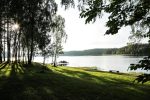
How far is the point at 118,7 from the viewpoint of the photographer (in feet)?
16.9

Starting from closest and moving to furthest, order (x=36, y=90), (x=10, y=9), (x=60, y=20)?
(x=10, y=9)
(x=36, y=90)
(x=60, y=20)

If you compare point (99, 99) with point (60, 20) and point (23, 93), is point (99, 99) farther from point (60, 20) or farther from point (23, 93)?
point (60, 20)

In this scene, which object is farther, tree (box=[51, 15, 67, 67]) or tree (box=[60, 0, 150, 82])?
tree (box=[51, 15, 67, 67])

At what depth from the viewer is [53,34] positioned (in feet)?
194

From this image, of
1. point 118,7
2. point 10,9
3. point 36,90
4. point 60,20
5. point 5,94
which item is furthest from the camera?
point 60,20

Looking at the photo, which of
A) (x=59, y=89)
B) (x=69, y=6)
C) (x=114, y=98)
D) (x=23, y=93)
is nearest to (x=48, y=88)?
(x=59, y=89)

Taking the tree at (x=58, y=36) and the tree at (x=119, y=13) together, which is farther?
the tree at (x=58, y=36)

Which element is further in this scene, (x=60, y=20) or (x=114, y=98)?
(x=60, y=20)

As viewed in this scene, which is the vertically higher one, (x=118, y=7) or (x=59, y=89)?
(x=118, y=7)

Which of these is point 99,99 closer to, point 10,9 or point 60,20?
point 10,9

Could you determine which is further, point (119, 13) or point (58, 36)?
point (58, 36)

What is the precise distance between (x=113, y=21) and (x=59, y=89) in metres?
10.2

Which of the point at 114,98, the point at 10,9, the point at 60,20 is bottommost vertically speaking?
the point at 114,98

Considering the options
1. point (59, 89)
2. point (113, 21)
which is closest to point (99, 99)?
point (59, 89)
